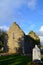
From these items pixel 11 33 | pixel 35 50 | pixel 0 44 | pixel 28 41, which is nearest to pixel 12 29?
pixel 11 33

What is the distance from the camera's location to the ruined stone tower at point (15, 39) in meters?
59.6

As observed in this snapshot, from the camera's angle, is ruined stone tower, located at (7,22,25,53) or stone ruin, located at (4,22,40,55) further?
ruined stone tower, located at (7,22,25,53)

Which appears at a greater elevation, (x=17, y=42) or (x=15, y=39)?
(x=15, y=39)

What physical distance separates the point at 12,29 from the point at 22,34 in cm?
315

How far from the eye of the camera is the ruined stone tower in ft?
196

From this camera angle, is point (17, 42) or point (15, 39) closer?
point (17, 42)

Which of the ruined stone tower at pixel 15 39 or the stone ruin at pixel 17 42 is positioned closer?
the stone ruin at pixel 17 42

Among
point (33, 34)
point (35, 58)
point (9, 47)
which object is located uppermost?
point (33, 34)

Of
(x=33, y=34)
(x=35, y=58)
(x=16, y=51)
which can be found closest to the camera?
(x=35, y=58)

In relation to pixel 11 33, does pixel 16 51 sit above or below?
below

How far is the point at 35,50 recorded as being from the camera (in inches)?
1475

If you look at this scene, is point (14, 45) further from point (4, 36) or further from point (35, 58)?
point (35, 58)

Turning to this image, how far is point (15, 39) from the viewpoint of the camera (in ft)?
198

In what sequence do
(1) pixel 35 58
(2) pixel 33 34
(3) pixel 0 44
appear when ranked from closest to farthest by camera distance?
(1) pixel 35 58 → (2) pixel 33 34 → (3) pixel 0 44
